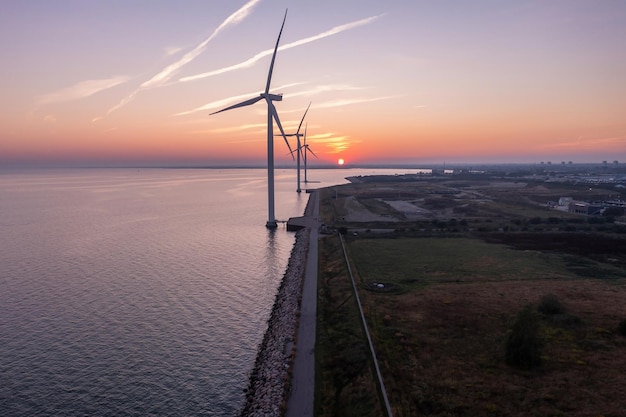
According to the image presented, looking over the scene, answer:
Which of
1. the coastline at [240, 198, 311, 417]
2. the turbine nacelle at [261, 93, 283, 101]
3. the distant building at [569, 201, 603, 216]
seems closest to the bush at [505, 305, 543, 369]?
the coastline at [240, 198, 311, 417]

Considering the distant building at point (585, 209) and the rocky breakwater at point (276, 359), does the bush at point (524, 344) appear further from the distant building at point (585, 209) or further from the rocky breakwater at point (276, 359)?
the distant building at point (585, 209)

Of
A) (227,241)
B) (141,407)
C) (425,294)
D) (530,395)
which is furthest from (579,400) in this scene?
(227,241)

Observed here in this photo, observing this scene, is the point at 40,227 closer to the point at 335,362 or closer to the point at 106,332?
the point at 106,332

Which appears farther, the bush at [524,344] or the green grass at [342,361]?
the bush at [524,344]

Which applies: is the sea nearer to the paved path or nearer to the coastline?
the coastline

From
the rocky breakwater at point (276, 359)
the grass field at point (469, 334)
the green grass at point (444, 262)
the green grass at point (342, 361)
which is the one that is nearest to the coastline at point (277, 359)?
the rocky breakwater at point (276, 359)

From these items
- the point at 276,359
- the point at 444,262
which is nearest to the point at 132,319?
the point at 276,359

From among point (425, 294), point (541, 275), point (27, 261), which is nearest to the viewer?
point (425, 294)
